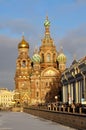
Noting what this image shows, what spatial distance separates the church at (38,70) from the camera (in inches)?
5044

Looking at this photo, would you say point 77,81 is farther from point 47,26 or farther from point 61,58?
point 47,26

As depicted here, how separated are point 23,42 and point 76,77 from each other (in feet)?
180

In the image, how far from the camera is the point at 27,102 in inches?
5212

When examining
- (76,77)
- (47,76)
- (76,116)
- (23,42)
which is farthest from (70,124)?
(23,42)

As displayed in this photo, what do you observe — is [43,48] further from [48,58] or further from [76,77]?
[76,77]

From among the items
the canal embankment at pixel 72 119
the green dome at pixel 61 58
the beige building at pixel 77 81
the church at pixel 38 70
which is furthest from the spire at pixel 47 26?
the canal embankment at pixel 72 119

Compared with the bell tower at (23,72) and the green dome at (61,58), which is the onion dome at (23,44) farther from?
the green dome at (61,58)

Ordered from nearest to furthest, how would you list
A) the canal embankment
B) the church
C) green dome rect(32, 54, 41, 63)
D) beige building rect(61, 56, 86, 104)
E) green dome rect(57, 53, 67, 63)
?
1. the canal embankment
2. beige building rect(61, 56, 86, 104)
3. the church
4. green dome rect(32, 54, 41, 63)
5. green dome rect(57, 53, 67, 63)

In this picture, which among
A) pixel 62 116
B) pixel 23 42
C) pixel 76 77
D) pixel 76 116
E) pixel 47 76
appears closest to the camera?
pixel 76 116

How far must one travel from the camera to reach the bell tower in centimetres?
13212

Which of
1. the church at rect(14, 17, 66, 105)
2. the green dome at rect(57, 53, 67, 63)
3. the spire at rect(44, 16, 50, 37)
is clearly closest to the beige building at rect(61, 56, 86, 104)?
the church at rect(14, 17, 66, 105)

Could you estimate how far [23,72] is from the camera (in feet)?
438

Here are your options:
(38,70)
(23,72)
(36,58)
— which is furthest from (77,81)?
(23,72)

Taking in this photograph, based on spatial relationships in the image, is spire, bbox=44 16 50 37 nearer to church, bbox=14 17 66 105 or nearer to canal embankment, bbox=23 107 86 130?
church, bbox=14 17 66 105
